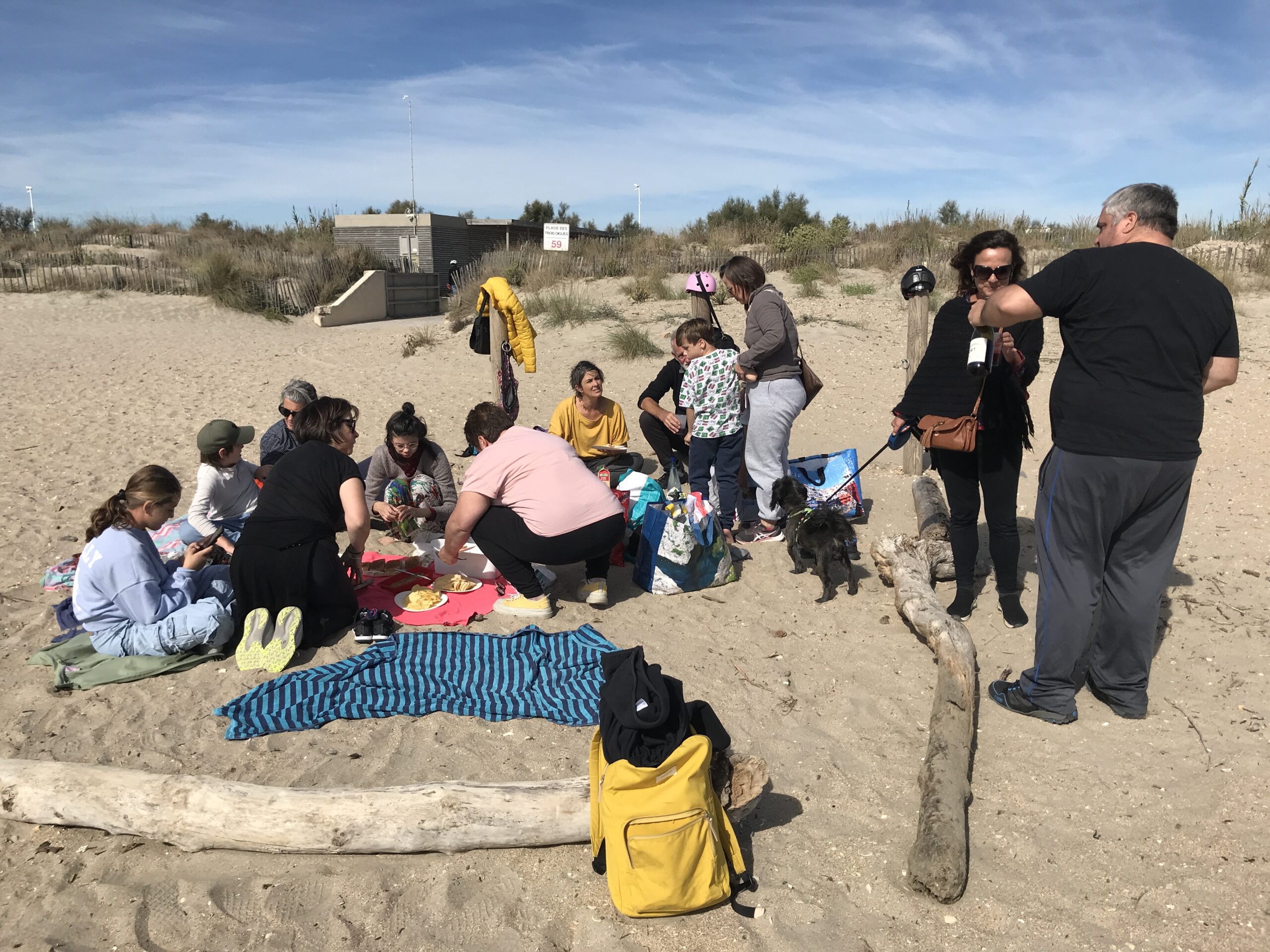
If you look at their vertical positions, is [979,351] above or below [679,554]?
above

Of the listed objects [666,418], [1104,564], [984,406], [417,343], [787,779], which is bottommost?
[787,779]

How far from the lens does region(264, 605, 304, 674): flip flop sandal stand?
407 cm

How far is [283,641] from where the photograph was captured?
4.13 metres

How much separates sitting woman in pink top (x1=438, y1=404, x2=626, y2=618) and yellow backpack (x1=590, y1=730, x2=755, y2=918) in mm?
2118

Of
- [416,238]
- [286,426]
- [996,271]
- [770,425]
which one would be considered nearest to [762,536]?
[770,425]

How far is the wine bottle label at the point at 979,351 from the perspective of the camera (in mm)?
3699

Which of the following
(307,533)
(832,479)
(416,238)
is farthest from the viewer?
(416,238)

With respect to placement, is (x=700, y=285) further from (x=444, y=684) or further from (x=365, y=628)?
(x=444, y=684)

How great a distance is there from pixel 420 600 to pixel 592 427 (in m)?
2.07

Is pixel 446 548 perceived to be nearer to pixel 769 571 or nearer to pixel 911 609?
pixel 769 571

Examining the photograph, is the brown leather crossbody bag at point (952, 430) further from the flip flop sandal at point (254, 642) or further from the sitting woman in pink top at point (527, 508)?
the flip flop sandal at point (254, 642)

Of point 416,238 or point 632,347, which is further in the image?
point 416,238

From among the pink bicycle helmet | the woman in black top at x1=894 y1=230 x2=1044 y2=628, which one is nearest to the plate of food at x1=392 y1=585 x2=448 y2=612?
the woman in black top at x1=894 y1=230 x2=1044 y2=628

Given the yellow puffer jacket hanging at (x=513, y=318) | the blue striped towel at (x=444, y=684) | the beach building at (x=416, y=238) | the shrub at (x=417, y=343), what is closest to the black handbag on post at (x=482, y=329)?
the yellow puffer jacket hanging at (x=513, y=318)
